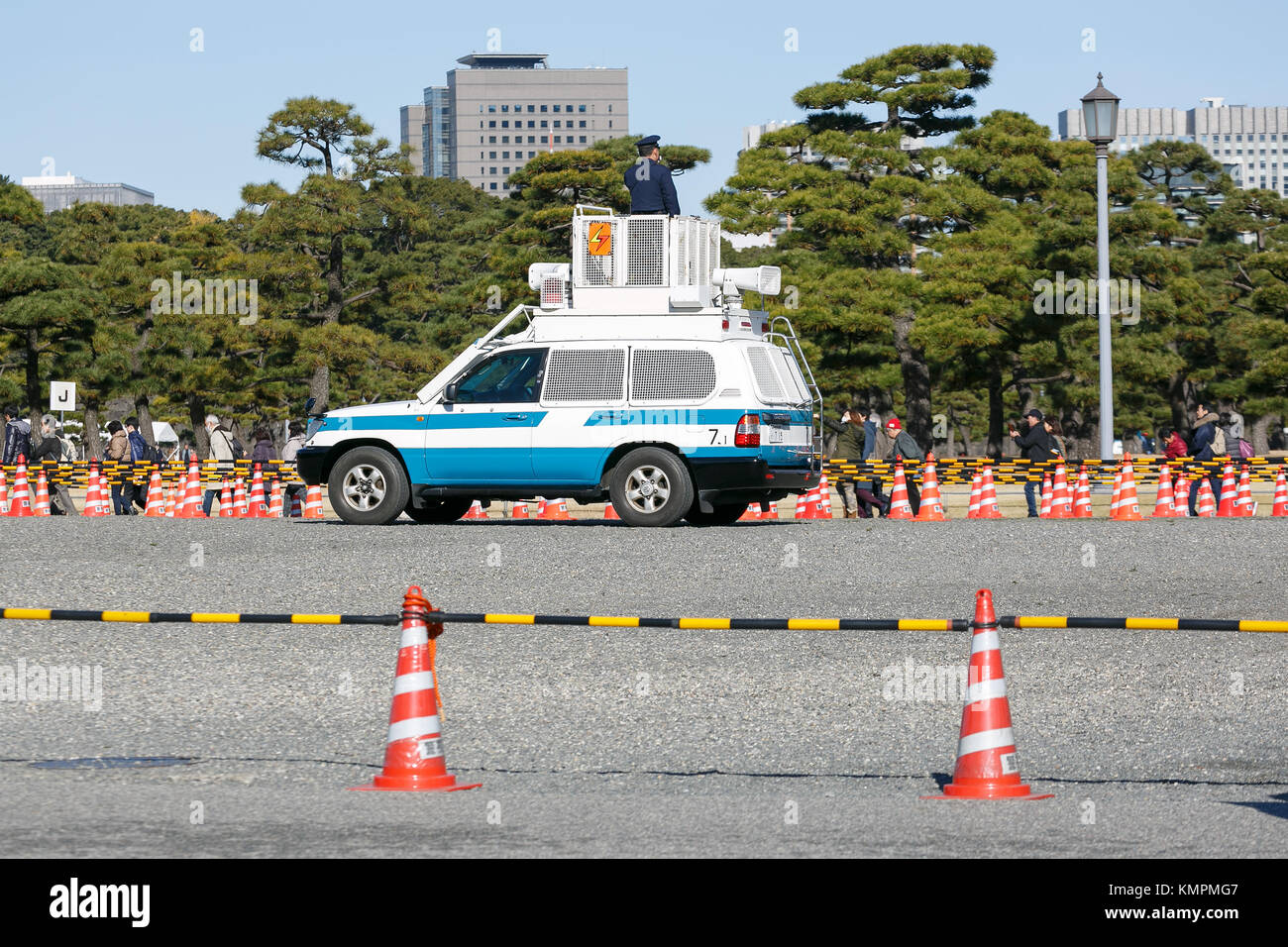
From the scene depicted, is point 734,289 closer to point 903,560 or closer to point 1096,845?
point 903,560

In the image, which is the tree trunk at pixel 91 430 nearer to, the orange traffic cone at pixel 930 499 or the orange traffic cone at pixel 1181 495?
the orange traffic cone at pixel 1181 495

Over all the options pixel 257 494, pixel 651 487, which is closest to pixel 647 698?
pixel 651 487

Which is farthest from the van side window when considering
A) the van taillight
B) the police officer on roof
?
the police officer on roof

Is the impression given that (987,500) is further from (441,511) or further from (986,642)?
(986,642)

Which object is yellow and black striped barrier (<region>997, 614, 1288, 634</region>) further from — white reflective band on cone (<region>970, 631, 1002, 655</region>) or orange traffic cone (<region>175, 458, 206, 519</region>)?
orange traffic cone (<region>175, 458, 206, 519</region>)

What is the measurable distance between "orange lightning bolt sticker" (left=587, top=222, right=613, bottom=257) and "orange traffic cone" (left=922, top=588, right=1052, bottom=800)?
40.6 ft

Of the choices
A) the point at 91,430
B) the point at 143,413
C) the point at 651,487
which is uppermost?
the point at 143,413

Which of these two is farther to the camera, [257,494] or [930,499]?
[257,494]

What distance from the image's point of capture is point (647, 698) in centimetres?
1044

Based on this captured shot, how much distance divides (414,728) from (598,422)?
1029 cm

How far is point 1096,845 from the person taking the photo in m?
6.31

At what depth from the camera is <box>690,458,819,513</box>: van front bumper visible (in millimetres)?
17578
